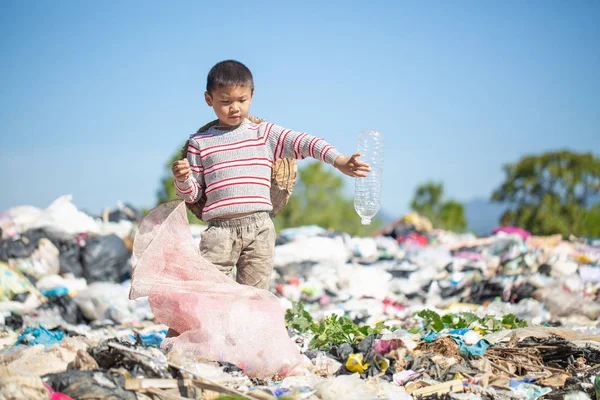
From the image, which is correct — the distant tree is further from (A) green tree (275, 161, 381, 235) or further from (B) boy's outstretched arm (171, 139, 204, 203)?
(B) boy's outstretched arm (171, 139, 204, 203)

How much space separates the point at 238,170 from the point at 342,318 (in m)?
1.27

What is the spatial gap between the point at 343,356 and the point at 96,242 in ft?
16.2

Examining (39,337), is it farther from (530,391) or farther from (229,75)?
(530,391)

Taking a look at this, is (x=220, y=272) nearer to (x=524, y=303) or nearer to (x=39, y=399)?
(x=39, y=399)

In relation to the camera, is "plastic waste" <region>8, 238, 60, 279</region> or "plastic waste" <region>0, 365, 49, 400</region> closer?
"plastic waste" <region>0, 365, 49, 400</region>

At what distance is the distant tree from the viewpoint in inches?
1001

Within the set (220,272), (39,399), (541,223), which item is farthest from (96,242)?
(541,223)

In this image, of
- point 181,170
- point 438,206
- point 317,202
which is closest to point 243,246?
point 181,170

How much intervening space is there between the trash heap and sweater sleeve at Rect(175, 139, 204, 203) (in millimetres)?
818

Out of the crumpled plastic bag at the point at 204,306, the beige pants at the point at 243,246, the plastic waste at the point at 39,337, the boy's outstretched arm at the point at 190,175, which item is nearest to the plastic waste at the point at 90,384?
the crumpled plastic bag at the point at 204,306

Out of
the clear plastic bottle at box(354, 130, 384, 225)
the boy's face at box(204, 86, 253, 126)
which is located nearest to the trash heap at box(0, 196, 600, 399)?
the clear plastic bottle at box(354, 130, 384, 225)

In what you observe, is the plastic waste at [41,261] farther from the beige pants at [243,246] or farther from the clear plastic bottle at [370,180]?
the clear plastic bottle at [370,180]

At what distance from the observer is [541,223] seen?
1004 inches

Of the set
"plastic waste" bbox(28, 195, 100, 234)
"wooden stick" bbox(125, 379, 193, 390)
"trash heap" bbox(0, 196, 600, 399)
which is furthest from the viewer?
"plastic waste" bbox(28, 195, 100, 234)
